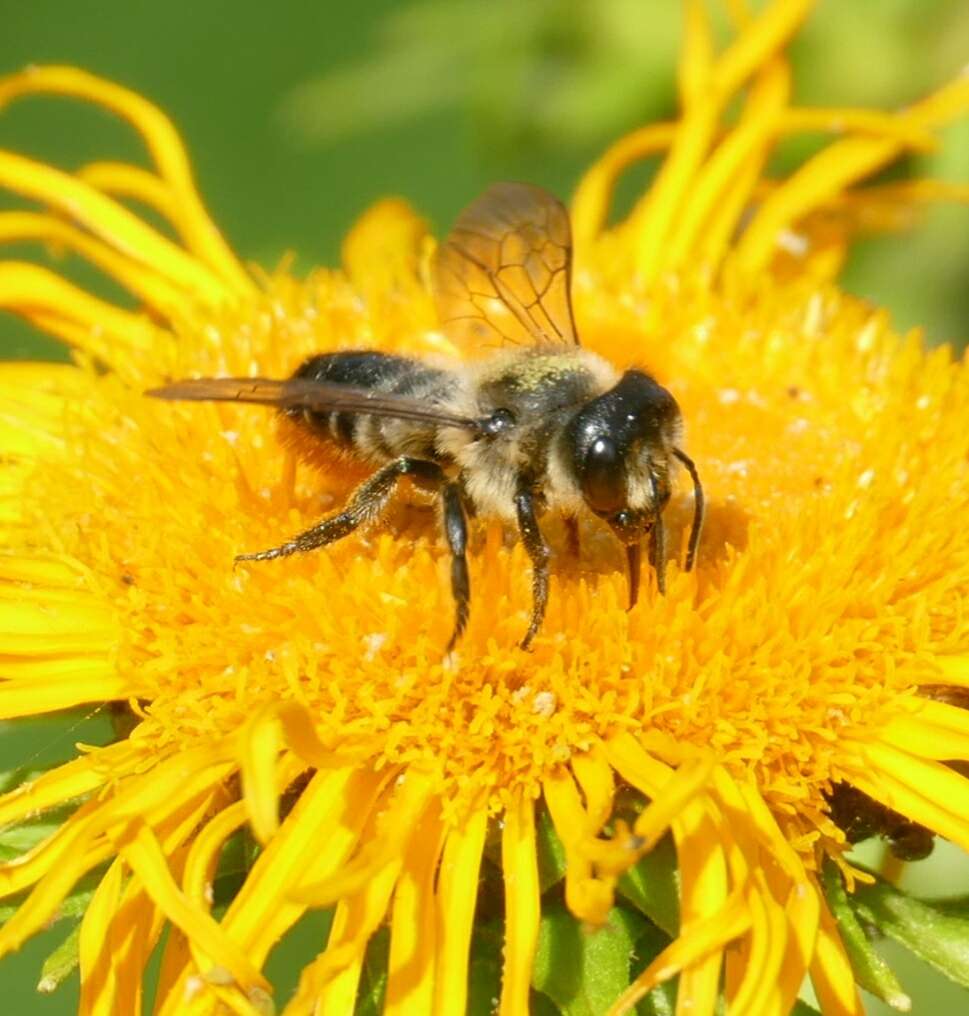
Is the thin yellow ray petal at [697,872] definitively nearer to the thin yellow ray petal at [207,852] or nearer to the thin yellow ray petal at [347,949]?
the thin yellow ray petal at [347,949]

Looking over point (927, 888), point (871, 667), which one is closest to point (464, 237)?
point (871, 667)

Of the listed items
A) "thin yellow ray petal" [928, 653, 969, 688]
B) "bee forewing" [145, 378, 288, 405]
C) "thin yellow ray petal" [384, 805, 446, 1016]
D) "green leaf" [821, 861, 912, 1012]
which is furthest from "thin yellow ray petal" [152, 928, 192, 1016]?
"thin yellow ray petal" [928, 653, 969, 688]

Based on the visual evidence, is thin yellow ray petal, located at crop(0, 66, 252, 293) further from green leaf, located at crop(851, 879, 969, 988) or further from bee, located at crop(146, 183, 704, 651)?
green leaf, located at crop(851, 879, 969, 988)

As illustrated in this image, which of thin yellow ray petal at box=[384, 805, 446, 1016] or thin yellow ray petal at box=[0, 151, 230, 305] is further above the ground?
thin yellow ray petal at box=[0, 151, 230, 305]

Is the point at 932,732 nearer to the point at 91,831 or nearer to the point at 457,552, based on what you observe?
the point at 457,552

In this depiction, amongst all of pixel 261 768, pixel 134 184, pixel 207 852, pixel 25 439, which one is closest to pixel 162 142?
A: pixel 134 184

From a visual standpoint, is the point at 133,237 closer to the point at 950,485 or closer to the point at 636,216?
the point at 636,216

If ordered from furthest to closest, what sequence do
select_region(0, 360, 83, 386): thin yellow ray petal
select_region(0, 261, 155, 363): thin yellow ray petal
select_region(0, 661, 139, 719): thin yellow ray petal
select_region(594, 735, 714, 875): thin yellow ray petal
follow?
1. select_region(0, 261, 155, 363): thin yellow ray petal
2. select_region(0, 360, 83, 386): thin yellow ray petal
3. select_region(0, 661, 139, 719): thin yellow ray petal
4. select_region(594, 735, 714, 875): thin yellow ray petal
